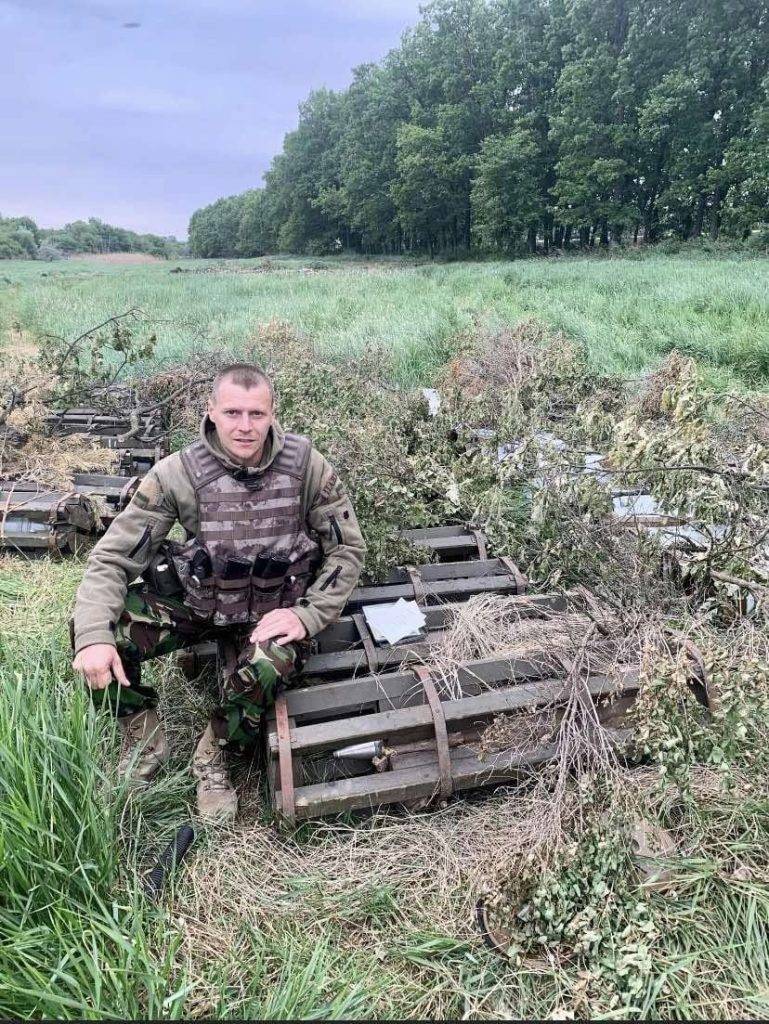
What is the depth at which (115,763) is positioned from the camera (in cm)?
244

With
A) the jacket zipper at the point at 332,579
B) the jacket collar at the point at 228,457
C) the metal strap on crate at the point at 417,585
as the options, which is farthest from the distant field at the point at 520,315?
the jacket zipper at the point at 332,579

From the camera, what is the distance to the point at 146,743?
99.5 inches

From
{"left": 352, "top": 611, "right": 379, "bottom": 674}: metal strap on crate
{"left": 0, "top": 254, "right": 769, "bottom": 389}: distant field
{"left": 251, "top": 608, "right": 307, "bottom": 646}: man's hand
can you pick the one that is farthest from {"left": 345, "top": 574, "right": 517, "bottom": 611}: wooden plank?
{"left": 0, "top": 254, "right": 769, "bottom": 389}: distant field

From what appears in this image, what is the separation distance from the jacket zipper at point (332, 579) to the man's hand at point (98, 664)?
0.85 m

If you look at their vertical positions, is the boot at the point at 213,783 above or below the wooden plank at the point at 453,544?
below

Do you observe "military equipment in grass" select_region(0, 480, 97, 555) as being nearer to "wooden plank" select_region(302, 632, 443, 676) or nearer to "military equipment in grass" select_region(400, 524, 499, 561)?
"military equipment in grass" select_region(400, 524, 499, 561)

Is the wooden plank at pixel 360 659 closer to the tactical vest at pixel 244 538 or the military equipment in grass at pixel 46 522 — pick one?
the tactical vest at pixel 244 538

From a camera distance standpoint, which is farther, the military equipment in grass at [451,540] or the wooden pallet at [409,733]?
the military equipment in grass at [451,540]

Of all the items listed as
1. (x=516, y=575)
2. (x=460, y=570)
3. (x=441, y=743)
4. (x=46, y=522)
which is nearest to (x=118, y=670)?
(x=441, y=743)

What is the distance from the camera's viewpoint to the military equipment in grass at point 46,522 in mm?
4258

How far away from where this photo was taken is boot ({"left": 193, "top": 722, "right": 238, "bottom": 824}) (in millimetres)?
2443

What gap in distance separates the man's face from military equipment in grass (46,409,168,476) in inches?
126

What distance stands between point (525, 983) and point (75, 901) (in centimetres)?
135

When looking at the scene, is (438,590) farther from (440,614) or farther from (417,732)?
(417,732)
